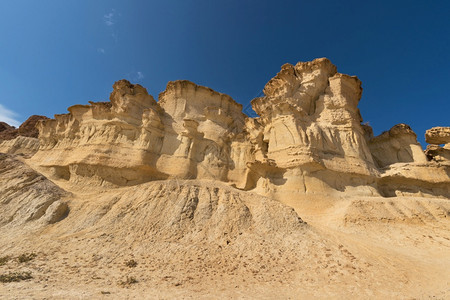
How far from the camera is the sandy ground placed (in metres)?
6.21

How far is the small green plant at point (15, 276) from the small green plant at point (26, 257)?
146 centimetres

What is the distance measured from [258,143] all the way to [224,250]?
47.1 feet

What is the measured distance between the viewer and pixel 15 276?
21.7 ft

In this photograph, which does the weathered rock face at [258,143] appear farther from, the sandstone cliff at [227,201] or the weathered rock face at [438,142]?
the weathered rock face at [438,142]

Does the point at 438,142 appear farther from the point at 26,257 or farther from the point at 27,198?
the point at 27,198

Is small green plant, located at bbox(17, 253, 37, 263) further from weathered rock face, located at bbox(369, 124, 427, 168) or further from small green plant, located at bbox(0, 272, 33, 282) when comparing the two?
weathered rock face, located at bbox(369, 124, 427, 168)

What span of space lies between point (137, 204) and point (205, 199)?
3.98m

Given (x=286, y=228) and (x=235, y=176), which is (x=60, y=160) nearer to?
(x=235, y=176)

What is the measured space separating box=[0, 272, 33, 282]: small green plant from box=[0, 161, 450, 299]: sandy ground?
0.63 feet

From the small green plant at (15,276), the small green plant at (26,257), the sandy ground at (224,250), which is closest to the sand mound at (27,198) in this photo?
the sandy ground at (224,250)

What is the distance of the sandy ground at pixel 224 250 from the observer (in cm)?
621

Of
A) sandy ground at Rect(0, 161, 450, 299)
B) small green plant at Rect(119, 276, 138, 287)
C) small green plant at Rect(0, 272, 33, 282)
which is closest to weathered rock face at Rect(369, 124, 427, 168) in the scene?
sandy ground at Rect(0, 161, 450, 299)

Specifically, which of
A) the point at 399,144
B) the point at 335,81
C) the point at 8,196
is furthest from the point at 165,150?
the point at 399,144

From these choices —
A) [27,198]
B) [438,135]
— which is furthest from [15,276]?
[438,135]
